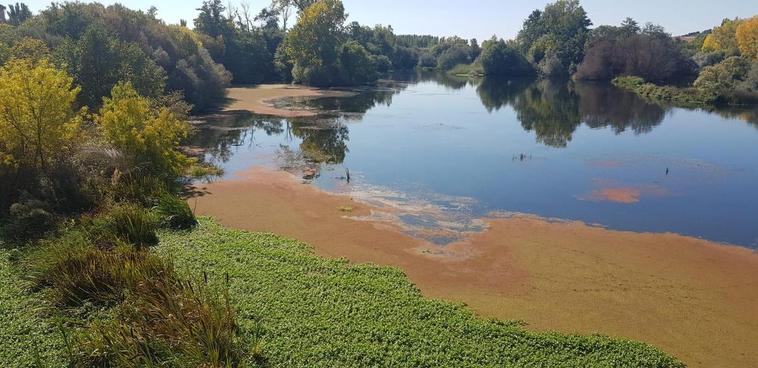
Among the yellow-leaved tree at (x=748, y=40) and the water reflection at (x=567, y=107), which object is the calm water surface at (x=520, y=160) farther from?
the yellow-leaved tree at (x=748, y=40)

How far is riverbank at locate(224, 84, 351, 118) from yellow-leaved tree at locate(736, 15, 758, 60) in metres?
68.0

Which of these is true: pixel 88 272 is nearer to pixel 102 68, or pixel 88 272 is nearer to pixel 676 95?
pixel 102 68

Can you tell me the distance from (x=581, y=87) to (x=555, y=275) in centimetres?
7753

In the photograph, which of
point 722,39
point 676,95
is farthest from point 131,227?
point 722,39

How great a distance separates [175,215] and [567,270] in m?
13.0

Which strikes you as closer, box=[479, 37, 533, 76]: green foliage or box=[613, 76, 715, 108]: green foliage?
box=[613, 76, 715, 108]: green foliage

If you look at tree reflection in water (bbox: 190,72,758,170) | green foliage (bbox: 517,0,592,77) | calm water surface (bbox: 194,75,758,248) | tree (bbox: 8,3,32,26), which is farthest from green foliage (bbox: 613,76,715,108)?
tree (bbox: 8,3,32,26)

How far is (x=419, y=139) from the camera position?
39.2 metres

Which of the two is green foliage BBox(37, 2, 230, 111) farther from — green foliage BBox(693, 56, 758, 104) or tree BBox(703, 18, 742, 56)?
tree BBox(703, 18, 742, 56)

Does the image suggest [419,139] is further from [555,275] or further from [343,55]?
[343,55]

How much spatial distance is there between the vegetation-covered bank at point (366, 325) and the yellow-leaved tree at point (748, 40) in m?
94.0

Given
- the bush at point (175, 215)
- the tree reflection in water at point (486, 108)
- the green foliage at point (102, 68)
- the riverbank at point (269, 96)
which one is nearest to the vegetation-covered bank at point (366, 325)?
the bush at point (175, 215)

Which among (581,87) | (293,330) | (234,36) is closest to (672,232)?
(293,330)

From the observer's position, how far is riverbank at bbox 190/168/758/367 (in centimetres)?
1273
